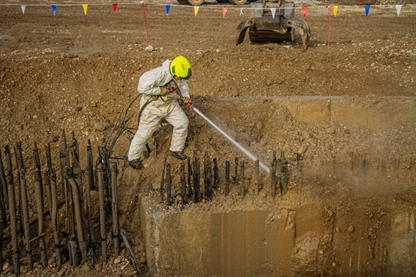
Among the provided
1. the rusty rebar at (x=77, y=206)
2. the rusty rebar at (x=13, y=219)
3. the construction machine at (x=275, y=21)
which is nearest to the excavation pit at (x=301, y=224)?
the rusty rebar at (x=77, y=206)

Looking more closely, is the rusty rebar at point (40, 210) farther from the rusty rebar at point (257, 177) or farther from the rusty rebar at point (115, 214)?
the rusty rebar at point (257, 177)

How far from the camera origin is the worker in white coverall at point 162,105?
7.23m

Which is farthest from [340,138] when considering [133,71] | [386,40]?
[386,40]

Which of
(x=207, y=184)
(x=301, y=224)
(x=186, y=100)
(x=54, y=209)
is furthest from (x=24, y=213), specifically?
(x=301, y=224)

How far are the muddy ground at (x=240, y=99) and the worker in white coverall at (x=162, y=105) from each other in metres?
0.32

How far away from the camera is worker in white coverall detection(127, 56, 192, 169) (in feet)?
23.7

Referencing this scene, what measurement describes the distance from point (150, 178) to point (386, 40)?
307 inches

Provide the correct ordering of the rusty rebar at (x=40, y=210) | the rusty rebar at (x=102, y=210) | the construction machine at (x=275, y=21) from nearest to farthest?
the rusty rebar at (x=40, y=210), the rusty rebar at (x=102, y=210), the construction machine at (x=275, y=21)

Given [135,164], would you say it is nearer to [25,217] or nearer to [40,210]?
[40,210]

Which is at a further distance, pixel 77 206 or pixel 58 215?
pixel 58 215

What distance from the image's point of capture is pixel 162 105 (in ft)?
24.6

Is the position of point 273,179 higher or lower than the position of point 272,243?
higher

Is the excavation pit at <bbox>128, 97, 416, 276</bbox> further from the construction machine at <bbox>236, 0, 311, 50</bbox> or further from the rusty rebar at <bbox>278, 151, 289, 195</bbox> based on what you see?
the construction machine at <bbox>236, 0, 311, 50</bbox>

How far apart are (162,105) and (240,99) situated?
181cm
